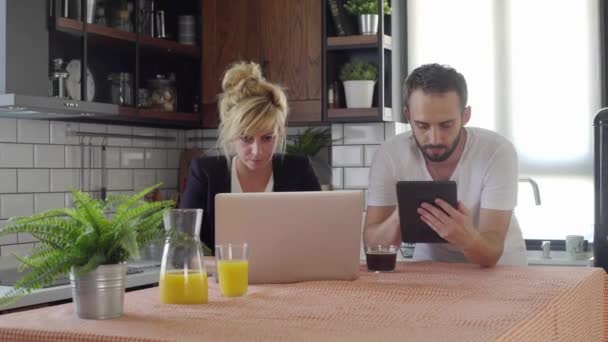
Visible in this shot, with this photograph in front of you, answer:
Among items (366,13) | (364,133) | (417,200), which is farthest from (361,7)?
(417,200)

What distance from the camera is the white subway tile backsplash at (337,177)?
4344mm

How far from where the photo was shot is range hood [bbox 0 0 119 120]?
10.7 ft

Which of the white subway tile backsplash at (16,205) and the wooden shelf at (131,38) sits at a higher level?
the wooden shelf at (131,38)

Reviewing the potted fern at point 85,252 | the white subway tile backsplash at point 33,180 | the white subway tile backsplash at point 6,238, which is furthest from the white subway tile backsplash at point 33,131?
the potted fern at point 85,252

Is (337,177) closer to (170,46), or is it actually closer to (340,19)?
(340,19)

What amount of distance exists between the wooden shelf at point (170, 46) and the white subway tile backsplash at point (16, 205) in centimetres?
91

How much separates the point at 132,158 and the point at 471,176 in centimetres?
240

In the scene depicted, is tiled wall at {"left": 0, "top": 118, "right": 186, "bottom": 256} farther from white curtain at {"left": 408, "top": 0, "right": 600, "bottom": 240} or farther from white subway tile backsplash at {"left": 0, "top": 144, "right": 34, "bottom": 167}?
white curtain at {"left": 408, "top": 0, "right": 600, "bottom": 240}

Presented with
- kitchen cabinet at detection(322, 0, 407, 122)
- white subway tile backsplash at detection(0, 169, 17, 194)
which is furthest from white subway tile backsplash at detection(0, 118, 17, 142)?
kitchen cabinet at detection(322, 0, 407, 122)

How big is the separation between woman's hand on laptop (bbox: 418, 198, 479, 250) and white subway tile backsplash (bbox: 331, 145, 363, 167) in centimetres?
211

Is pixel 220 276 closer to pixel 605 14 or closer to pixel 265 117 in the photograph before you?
pixel 265 117

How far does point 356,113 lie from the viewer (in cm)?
416

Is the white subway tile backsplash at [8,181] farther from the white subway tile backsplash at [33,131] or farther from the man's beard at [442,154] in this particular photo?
the man's beard at [442,154]

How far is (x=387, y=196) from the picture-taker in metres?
2.65
